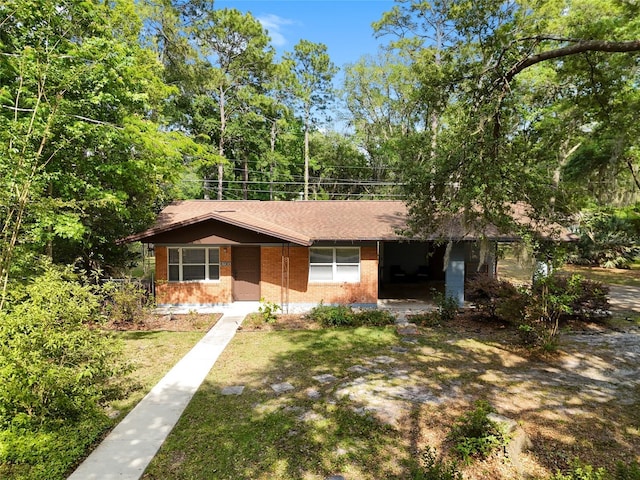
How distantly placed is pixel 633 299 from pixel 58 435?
19.3 meters

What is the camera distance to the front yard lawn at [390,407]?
475 cm

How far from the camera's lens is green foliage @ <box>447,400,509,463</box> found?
15.4 feet

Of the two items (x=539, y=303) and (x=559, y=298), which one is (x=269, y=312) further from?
(x=559, y=298)

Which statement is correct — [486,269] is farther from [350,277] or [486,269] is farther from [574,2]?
[574,2]

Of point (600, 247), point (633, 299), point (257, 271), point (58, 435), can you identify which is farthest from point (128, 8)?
point (600, 247)

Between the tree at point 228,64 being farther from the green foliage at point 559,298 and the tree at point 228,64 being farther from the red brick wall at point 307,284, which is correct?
the green foliage at point 559,298

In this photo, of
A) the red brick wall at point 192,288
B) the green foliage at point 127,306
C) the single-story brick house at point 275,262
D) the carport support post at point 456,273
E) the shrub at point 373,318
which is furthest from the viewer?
the red brick wall at point 192,288

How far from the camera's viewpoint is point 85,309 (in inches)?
215

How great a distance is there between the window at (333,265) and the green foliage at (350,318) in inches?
72.3

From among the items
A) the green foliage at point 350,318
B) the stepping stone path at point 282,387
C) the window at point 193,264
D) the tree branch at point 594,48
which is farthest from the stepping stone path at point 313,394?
the window at point 193,264

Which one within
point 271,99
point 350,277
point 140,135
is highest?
point 271,99

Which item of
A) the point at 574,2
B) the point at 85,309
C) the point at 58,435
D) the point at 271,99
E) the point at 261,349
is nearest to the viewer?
the point at 58,435

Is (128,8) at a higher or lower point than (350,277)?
higher

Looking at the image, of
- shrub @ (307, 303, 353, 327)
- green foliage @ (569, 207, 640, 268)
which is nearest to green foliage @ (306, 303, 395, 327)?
shrub @ (307, 303, 353, 327)
